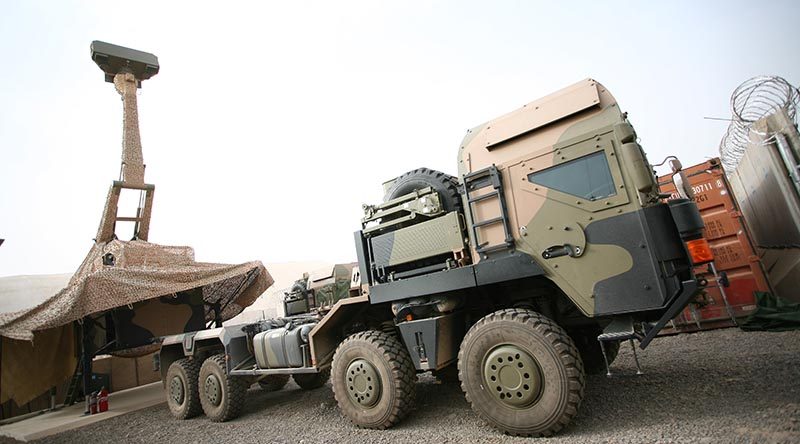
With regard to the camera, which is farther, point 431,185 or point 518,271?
point 431,185

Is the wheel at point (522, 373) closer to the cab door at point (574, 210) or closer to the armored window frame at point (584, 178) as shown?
the cab door at point (574, 210)

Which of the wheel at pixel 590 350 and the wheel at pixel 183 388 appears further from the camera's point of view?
the wheel at pixel 183 388

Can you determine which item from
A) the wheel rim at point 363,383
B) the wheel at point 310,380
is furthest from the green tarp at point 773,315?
the wheel at point 310,380

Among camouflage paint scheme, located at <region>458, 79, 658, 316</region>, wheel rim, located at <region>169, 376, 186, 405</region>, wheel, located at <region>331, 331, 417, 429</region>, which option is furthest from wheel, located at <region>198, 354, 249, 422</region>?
camouflage paint scheme, located at <region>458, 79, 658, 316</region>

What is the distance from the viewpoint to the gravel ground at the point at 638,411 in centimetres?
302

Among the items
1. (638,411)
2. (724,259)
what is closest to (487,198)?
(638,411)

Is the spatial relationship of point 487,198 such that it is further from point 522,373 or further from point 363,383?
point 363,383

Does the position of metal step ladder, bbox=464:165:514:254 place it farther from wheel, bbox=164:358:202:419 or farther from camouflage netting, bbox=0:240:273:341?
camouflage netting, bbox=0:240:273:341

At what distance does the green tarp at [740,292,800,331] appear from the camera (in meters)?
5.58

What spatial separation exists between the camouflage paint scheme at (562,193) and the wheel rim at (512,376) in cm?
66

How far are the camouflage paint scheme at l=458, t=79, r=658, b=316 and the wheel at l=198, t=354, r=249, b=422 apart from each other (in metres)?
4.10

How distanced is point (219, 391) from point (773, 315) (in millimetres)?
8064

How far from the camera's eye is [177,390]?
629 centimetres

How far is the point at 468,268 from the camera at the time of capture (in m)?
3.88
